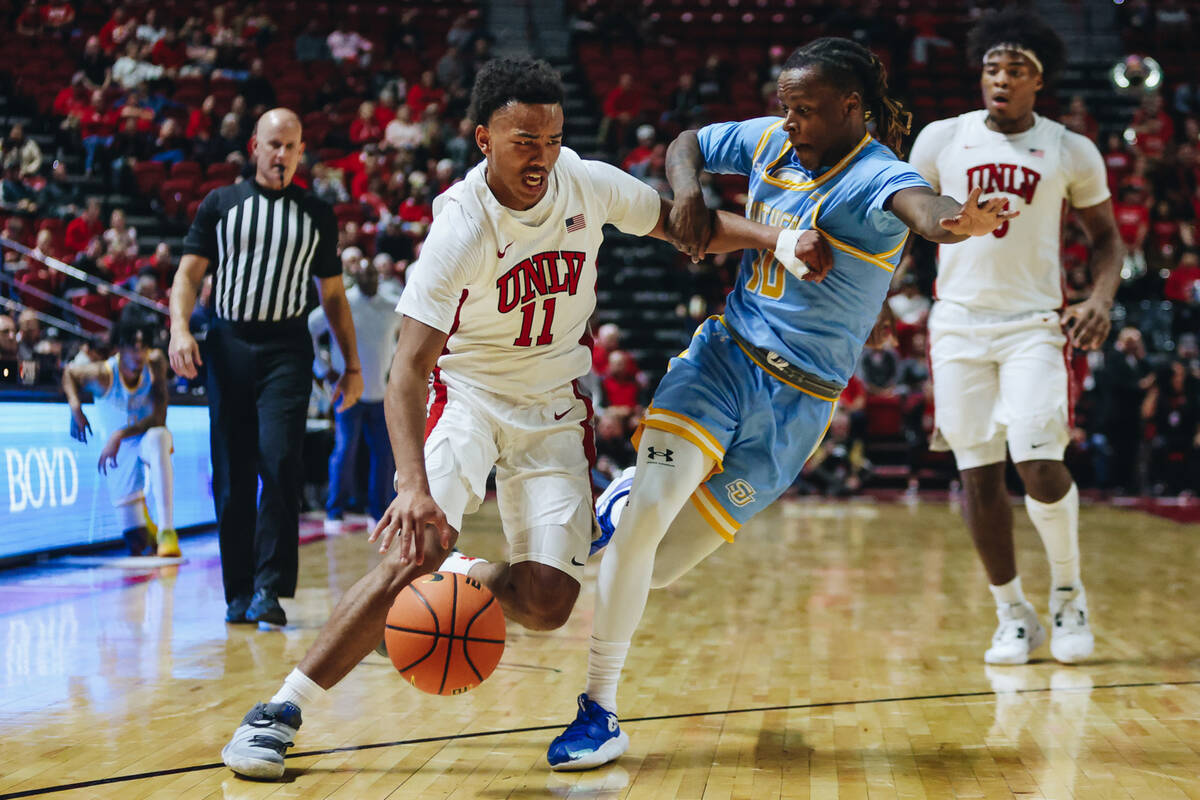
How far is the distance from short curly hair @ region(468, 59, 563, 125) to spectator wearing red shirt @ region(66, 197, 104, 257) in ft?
35.8

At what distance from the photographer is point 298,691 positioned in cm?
301

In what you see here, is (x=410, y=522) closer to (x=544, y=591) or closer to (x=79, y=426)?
(x=544, y=591)

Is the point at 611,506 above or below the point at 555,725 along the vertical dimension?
above

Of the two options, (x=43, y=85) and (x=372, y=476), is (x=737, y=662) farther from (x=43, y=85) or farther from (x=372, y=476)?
(x=43, y=85)

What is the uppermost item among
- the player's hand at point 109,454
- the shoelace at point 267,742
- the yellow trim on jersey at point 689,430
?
the yellow trim on jersey at point 689,430

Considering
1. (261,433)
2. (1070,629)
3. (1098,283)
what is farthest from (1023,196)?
(261,433)

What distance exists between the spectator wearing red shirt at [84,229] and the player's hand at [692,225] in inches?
431

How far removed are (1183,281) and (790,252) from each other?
12.1 metres

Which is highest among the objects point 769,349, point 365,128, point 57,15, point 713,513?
point 57,15

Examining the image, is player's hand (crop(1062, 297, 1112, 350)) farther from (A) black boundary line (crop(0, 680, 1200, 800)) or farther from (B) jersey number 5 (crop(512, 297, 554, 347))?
(B) jersey number 5 (crop(512, 297, 554, 347))

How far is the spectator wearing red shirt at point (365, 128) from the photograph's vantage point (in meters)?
16.1

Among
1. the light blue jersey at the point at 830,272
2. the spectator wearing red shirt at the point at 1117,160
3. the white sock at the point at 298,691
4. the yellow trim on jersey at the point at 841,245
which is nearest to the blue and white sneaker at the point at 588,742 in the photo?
the white sock at the point at 298,691

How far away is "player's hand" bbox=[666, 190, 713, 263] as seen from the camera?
11.3ft

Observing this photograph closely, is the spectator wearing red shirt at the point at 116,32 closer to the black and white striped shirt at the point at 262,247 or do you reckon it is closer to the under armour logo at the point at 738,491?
the black and white striped shirt at the point at 262,247
